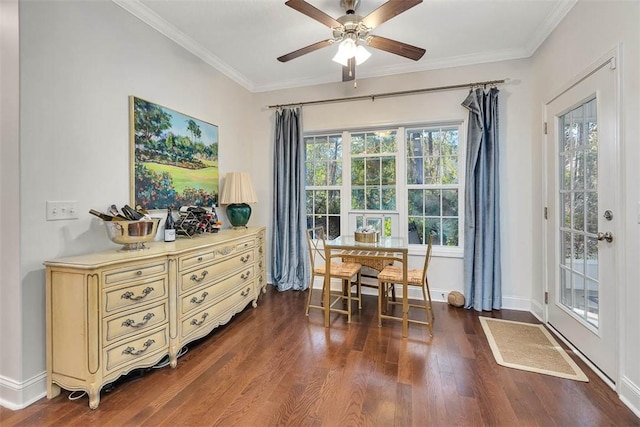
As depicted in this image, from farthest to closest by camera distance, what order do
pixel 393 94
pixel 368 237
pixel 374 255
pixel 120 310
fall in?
pixel 393 94, pixel 368 237, pixel 374 255, pixel 120 310

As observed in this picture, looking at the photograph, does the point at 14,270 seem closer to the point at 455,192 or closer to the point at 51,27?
the point at 51,27

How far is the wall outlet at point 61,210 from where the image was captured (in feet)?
6.09

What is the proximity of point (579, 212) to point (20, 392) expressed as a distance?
3.98 meters

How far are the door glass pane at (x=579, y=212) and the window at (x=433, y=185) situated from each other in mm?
1083

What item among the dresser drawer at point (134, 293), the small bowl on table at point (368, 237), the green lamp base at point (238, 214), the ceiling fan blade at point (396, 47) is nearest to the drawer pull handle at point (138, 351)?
the dresser drawer at point (134, 293)

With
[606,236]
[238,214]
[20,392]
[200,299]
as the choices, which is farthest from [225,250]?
[606,236]

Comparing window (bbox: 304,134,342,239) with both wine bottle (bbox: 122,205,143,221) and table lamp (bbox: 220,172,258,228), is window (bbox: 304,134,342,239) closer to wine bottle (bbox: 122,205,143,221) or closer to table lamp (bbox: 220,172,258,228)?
table lamp (bbox: 220,172,258,228)

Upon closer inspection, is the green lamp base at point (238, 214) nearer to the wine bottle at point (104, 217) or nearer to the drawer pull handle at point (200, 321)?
the drawer pull handle at point (200, 321)

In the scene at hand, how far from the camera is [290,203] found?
12.9ft

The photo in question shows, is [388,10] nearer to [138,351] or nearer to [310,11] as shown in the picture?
[310,11]

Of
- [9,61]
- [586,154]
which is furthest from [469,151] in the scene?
[9,61]

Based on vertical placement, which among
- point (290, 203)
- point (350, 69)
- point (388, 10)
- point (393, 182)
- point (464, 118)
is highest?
point (388, 10)

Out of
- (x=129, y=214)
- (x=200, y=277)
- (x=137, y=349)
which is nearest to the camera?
(x=137, y=349)

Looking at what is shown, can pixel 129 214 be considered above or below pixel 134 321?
above
